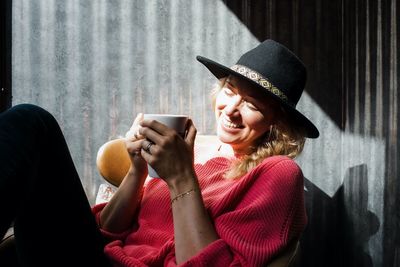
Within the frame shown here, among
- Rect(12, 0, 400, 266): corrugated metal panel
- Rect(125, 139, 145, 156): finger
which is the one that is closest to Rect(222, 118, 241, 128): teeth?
Rect(125, 139, 145, 156): finger

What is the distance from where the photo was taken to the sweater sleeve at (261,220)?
111cm

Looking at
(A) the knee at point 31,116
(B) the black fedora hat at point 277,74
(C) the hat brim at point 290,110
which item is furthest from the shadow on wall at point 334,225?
(A) the knee at point 31,116

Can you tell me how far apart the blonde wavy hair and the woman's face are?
0.03 m

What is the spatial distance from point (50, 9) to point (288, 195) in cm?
176

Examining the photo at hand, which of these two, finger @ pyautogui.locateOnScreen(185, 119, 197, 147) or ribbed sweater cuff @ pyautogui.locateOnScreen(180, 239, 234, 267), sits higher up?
finger @ pyautogui.locateOnScreen(185, 119, 197, 147)

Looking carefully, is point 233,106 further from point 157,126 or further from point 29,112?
point 29,112

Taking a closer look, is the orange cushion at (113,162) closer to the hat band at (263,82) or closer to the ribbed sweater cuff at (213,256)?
the hat band at (263,82)

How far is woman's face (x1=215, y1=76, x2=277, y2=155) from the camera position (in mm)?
1436

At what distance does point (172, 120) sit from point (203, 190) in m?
→ 0.44

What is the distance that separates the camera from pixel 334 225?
2459 mm

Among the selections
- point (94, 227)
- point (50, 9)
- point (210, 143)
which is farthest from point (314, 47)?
point (94, 227)

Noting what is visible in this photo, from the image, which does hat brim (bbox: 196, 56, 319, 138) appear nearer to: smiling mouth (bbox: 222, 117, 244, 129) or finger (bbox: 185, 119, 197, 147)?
smiling mouth (bbox: 222, 117, 244, 129)

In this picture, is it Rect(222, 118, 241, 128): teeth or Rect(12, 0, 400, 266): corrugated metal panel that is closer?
Rect(222, 118, 241, 128): teeth

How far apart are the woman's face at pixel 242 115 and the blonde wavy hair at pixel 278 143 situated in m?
0.03
